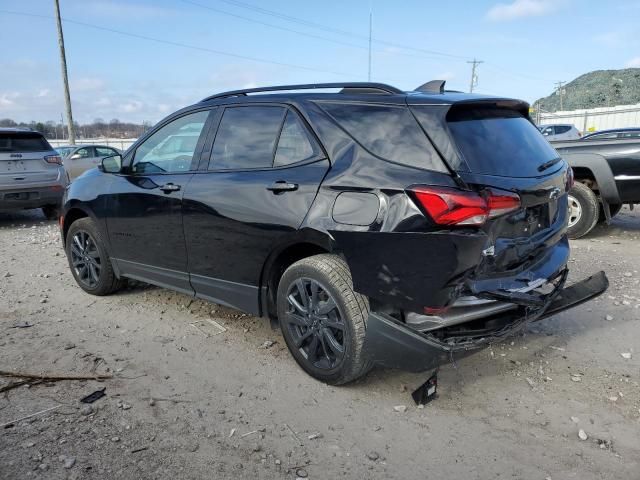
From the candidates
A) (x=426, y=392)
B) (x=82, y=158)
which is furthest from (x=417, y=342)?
(x=82, y=158)

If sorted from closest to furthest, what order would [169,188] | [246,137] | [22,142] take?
1. [246,137]
2. [169,188]
3. [22,142]

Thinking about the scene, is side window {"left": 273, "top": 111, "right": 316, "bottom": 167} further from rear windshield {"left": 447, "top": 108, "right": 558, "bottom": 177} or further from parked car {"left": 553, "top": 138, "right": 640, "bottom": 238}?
parked car {"left": 553, "top": 138, "right": 640, "bottom": 238}

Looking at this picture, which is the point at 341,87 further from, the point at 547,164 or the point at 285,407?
the point at 285,407

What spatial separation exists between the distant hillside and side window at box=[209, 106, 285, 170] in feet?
260

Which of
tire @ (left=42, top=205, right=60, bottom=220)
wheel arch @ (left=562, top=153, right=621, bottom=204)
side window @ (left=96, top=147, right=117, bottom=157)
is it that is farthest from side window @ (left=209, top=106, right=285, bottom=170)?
side window @ (left=96, top=147, right=117, bottom=157)

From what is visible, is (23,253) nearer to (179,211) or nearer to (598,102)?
(179,211)

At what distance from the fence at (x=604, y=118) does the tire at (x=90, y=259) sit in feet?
112

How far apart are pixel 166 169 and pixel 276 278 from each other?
1.39m

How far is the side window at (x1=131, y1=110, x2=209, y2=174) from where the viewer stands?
157 inches

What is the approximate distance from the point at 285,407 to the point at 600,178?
583 cm

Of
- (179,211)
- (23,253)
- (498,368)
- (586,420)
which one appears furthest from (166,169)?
(23,253)

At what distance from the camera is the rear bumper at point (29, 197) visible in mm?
8742

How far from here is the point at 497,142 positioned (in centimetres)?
299

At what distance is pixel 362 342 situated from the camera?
9.59 feet
